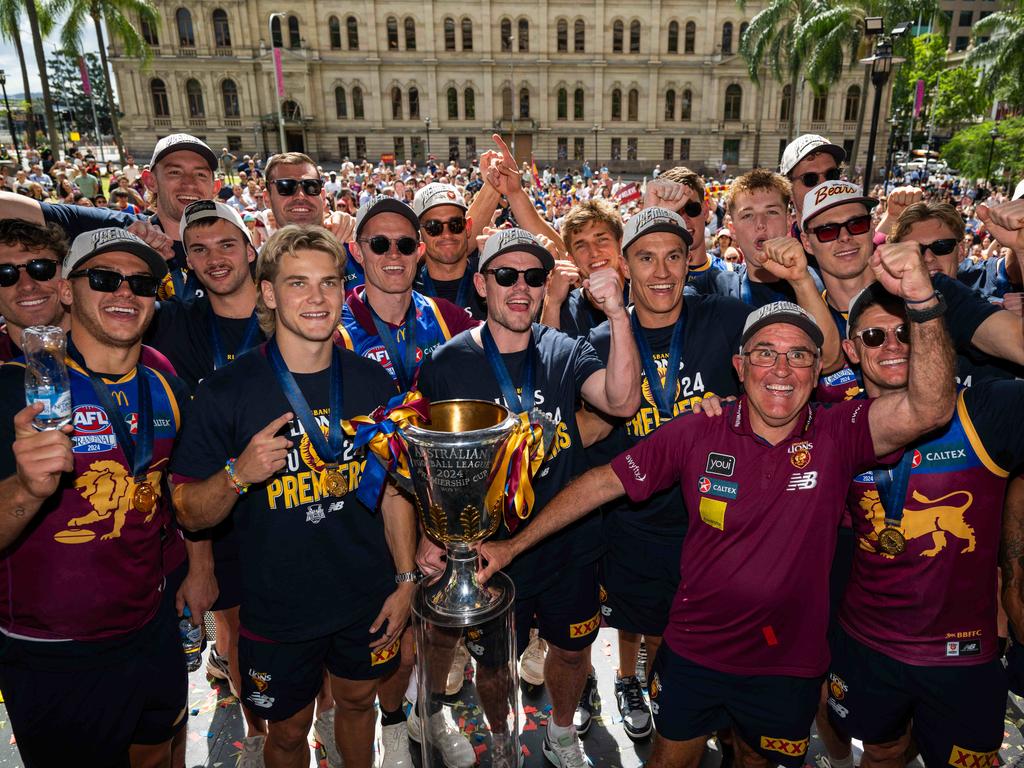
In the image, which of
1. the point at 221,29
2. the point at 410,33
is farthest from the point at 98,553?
the point at 221,29

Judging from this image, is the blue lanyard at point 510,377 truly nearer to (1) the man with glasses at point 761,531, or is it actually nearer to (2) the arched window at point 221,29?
(1) the man with glasses at point 761,531

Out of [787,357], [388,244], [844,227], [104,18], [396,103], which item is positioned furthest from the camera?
[396,103]

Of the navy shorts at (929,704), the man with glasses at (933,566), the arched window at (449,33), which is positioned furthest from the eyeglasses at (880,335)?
the arched window at (449,33)

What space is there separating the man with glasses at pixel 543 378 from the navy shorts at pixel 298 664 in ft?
1.89

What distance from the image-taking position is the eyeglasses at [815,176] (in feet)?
15.7

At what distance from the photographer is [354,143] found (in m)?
52.7

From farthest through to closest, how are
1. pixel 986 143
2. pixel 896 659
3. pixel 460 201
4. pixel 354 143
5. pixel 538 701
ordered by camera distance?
pixel 354 143 → pixel 986 143 → pixel 460 201 → pixel 538 701 → pixel 896 659

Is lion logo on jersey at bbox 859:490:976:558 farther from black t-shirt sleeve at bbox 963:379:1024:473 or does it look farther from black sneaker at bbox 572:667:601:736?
black sneaker at bbox 572:667:601:736

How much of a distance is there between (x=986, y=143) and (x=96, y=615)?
110 ft

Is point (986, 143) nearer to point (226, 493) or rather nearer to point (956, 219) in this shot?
point (956, 219)

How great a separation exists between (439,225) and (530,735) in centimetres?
334

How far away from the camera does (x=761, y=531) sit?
2.65 m

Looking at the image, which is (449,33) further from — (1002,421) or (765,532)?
(765,532)

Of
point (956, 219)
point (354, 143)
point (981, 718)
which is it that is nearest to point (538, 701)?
point (981, 718)
